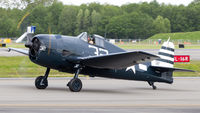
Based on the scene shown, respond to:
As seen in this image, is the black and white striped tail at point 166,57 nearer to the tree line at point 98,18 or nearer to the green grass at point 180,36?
the tree line at point 98,18

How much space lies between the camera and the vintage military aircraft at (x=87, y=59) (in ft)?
55.5

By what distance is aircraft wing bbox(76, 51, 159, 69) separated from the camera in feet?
53.4

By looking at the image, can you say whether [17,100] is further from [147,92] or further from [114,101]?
[147,92]

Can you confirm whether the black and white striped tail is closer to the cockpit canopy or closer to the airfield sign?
the cockpit canopy

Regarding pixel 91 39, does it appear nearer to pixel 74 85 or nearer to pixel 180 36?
pixel 74 85

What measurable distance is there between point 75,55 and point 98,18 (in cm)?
5643

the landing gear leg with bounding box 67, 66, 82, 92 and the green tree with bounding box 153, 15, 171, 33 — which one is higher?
the green tree with bounding box 153, 15, 171, 33

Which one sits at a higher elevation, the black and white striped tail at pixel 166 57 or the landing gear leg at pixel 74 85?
the black and white striped tail at pixel 166 57

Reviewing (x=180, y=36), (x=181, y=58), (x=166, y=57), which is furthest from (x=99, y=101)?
(x=180, y=36)

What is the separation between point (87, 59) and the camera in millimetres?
17078

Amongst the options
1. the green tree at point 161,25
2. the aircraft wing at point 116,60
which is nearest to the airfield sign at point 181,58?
the aircraft wing at point 116,60

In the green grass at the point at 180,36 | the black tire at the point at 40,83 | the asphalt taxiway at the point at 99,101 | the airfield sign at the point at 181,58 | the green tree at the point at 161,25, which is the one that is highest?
the green tree at the point at 161,25

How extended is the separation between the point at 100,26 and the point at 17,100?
54998mm

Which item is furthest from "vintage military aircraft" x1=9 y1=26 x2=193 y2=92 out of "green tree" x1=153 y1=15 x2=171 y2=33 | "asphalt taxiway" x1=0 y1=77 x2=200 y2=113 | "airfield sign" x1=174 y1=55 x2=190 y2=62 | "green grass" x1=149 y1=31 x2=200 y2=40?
"green tree" x1=153 y1=15 x2=171 y2=33
